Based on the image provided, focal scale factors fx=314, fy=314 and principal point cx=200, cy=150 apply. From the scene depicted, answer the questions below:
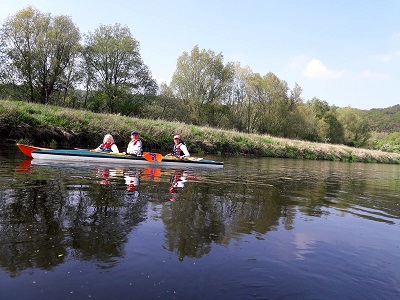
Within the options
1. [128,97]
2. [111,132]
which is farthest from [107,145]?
[128,97]

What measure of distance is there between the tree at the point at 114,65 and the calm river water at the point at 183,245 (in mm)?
28682

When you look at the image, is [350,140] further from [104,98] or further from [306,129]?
[104,98]

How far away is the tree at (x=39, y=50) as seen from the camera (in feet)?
102

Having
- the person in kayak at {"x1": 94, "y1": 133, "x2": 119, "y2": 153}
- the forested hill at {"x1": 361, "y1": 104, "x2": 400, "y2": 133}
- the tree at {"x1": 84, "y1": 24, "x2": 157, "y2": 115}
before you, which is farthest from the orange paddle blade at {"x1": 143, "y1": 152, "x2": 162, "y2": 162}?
the forested hill at {"x1": 361, "y1": 104, "x2": 400, "y2": 133}

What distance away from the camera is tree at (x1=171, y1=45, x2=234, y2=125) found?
43.1m

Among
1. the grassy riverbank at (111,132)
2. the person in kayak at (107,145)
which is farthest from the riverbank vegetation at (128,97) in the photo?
Answer: the person in kayak at (107,145)

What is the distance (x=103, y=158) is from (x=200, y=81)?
32172 millimetres

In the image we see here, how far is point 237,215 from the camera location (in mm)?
6207

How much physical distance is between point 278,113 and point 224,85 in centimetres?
1161

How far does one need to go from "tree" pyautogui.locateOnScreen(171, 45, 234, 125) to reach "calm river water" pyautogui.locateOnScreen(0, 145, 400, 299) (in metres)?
36.4

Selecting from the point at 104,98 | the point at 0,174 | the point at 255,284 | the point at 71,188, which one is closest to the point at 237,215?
the point at 255,284

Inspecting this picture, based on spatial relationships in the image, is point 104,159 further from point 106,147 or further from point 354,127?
point 354,127

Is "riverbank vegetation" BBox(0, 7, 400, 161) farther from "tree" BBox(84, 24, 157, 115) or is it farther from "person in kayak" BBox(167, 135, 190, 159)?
"person in kayak" BBox(167, 135, 190, 159)

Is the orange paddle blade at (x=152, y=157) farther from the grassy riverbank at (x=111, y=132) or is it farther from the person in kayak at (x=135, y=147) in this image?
the grassy riverbank at (x=111, y=132)
